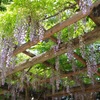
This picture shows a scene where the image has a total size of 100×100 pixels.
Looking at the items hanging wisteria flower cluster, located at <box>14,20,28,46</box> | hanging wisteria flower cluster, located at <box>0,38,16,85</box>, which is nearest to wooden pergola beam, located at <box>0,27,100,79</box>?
hanging wisteria flower cluster, located at <box>0,38,16,85</box>

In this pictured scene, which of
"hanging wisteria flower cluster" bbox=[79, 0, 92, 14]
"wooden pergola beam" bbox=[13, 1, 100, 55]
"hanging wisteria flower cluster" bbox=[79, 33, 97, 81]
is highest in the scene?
"hanging wisteria flower cluster" bbox=[79, 0, 92, 14]

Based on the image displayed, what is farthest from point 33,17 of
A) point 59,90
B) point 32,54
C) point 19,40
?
point 59,90

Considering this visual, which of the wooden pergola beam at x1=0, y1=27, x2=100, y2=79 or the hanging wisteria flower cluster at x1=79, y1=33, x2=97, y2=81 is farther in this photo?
the hanging wisteria flower cluster at x1=79, y1=33, x2=97, y2=81

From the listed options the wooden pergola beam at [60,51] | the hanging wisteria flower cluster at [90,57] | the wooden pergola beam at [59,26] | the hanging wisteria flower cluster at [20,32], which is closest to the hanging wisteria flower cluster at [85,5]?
the wooden pergola beam at [59,26]

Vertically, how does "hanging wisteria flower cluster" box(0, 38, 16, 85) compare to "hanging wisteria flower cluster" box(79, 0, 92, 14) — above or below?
below

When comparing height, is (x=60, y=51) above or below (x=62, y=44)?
below

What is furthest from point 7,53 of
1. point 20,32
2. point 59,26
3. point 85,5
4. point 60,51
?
point 85,5

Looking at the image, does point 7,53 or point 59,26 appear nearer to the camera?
point 59,26

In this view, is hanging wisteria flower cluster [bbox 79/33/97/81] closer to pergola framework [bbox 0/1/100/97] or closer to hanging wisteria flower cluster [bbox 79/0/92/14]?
pergola framework [bbox 0/1/100/97]

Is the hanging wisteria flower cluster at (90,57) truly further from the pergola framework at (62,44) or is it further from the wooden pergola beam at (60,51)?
the wooden pergola beam at (60,51)

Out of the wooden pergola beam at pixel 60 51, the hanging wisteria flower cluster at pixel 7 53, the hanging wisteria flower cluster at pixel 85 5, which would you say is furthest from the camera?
the hanging wisteria flower cluster at pixel 7 53

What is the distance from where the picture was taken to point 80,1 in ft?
10.1

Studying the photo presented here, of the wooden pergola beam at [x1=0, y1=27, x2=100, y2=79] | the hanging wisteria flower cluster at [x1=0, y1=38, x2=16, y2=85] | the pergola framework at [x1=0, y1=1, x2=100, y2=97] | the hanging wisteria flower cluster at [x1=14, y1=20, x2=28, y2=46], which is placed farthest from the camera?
the hanging wisteria flower cluster at [x1=0, y1=38, x2=16, y2=85]

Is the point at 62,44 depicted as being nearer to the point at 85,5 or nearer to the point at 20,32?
the point at 20,32
